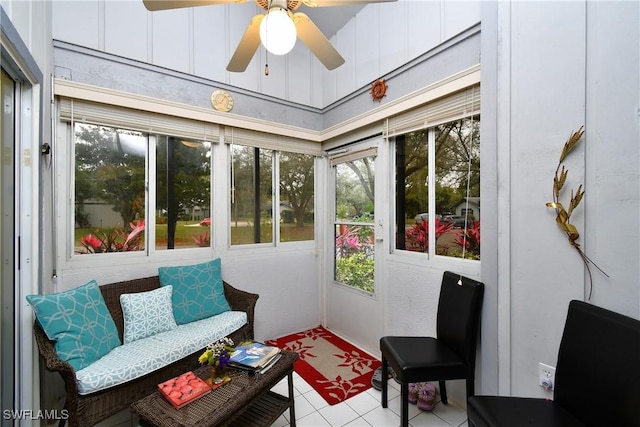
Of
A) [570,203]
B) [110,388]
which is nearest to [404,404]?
[570,203]

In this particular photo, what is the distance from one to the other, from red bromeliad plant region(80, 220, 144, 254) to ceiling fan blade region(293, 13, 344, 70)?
6.66 ft

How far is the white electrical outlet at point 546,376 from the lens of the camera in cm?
141

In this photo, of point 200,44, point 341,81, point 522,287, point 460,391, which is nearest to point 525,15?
point 522,287

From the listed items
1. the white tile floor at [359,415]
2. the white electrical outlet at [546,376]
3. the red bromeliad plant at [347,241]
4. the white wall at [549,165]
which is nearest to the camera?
the white wall at [549,165]

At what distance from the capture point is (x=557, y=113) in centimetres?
138

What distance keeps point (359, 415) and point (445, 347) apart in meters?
0.75

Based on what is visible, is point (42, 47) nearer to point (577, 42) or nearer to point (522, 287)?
point (577, 42)

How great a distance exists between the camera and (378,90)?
2.60 metres

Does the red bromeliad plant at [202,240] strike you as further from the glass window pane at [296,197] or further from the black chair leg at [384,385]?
the black chair leg at [384,385]

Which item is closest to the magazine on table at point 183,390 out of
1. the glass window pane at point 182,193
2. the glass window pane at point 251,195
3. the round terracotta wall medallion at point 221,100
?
the glass window pane at point 182,193

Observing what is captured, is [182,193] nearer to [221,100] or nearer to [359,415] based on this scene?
[221,100]

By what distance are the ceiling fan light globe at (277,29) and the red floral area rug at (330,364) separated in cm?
235

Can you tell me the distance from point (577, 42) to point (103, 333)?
3143 mm

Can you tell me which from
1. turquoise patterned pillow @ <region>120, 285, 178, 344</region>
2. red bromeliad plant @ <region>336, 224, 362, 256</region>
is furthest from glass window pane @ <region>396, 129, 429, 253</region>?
turquoise patterned pillow @ <region>120, 285, 178, 344</region>
